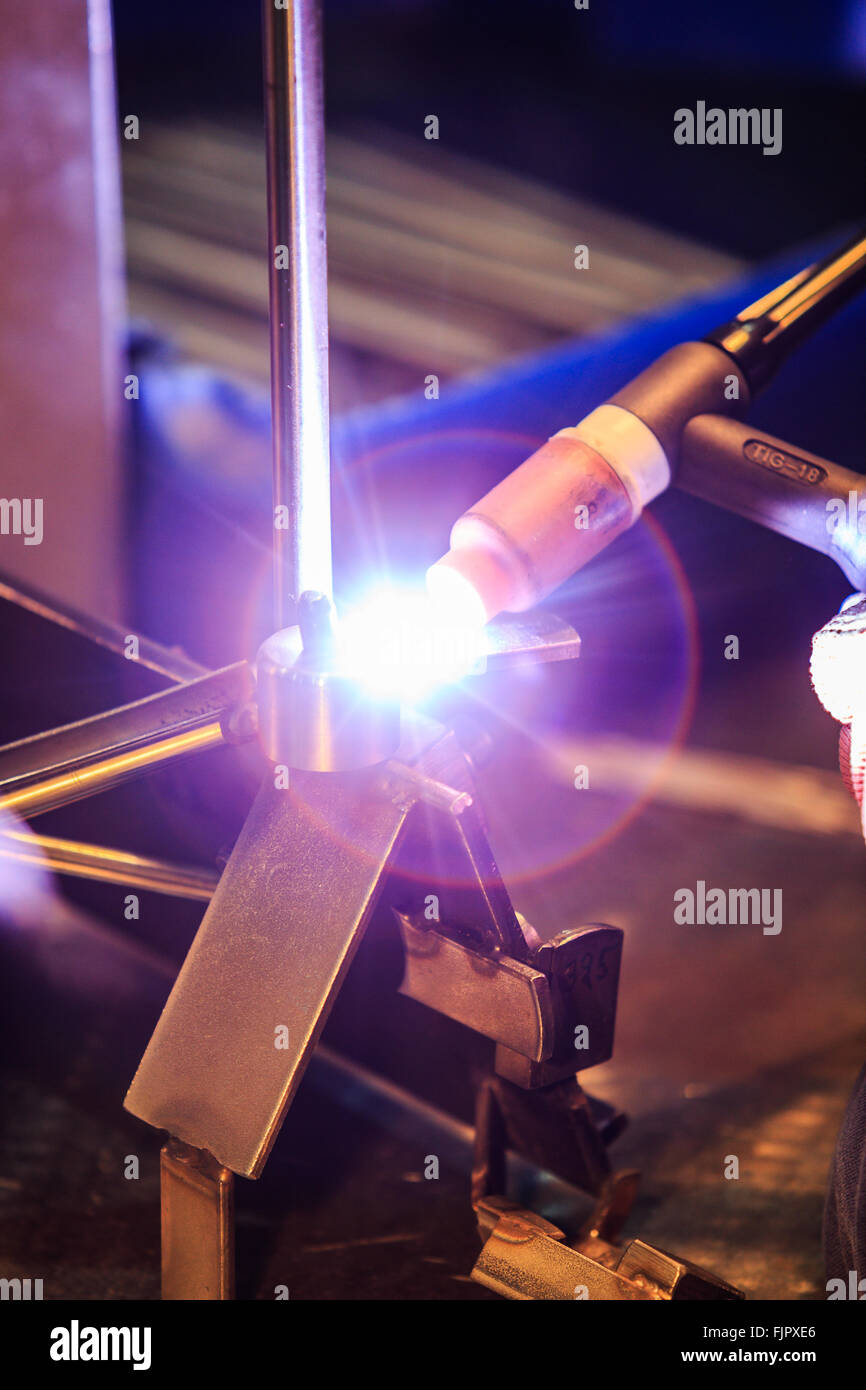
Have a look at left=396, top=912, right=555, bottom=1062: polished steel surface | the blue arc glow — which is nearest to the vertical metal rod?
the blue arc glow

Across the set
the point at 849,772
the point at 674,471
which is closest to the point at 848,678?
the point at 849,772

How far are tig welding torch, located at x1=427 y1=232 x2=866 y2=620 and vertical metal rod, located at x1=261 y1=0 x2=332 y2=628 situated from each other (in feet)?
0.21

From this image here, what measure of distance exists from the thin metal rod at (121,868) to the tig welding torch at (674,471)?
19cm

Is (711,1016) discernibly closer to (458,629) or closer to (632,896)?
(632,896)

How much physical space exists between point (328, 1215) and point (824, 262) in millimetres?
493

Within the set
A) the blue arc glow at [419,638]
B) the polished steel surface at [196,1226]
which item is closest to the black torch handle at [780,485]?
the blue arc glow at [419,638]

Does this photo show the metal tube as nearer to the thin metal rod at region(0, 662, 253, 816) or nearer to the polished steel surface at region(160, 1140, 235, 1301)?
the thin metal rod at region(0, 662, 253, 816)

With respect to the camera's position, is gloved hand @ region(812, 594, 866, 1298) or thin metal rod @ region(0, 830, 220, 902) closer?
gloved hand @ region(812, 594, 866, 1298)

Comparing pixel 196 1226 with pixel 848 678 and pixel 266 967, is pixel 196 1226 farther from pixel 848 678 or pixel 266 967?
pixel 848 678

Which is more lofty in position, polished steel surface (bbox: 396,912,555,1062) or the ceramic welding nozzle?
the ceramic welding nozzle

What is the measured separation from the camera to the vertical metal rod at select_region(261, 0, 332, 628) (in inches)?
16.9

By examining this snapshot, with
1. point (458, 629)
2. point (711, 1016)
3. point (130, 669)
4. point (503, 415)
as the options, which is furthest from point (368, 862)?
point (503, 415)

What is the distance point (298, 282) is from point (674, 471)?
200 mm

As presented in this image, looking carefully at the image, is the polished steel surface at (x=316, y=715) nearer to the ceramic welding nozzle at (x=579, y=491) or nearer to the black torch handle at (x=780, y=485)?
the ceramic welding nozzle at (x=579, y=491)
